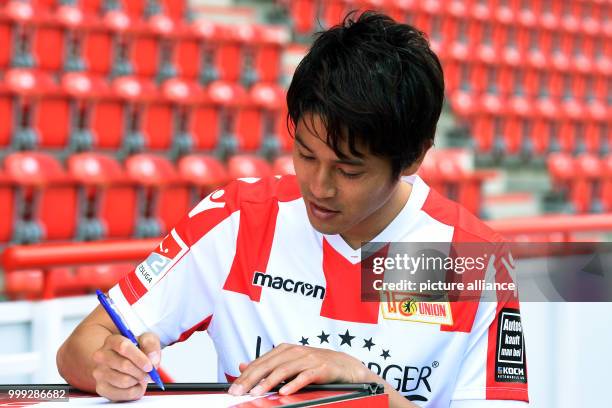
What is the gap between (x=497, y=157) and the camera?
8523 mm

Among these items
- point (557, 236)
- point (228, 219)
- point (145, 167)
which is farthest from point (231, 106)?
point (228, 219)

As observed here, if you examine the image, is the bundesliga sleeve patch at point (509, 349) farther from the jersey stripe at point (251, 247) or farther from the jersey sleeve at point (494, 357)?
the jersey stripe at point (251, 247)

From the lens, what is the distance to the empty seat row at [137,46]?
6.34m

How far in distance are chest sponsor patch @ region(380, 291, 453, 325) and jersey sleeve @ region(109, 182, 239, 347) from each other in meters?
0.24

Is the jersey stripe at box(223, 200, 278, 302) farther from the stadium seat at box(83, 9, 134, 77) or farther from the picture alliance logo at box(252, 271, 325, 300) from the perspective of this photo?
the stadium seat at box(83, 9, 134, 77)


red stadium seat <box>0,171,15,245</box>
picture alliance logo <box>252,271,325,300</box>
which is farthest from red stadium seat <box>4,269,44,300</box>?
red stadium seat <box>0,171,15,245</box>

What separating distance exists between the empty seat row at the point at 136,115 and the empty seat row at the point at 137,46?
173 millimetres

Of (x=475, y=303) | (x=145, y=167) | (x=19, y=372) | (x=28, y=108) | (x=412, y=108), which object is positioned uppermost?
(x=28, y=108)

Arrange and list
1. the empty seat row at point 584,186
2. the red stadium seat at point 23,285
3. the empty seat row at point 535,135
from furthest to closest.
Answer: the empty seat row at point 535,135 → the empty seat row at point 584,186 → the red stadium seat at point 23,285

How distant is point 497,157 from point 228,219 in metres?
7.36

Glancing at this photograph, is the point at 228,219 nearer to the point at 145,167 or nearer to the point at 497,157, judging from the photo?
the point at 145,167

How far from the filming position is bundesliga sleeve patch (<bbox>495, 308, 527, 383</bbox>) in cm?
130

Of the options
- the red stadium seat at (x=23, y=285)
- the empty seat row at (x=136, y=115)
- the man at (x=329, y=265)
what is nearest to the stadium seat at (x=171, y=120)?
the empty seat row at (x=136, y=115)

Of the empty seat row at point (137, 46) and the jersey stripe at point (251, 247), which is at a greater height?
the empty seat row at point (137, 46)
